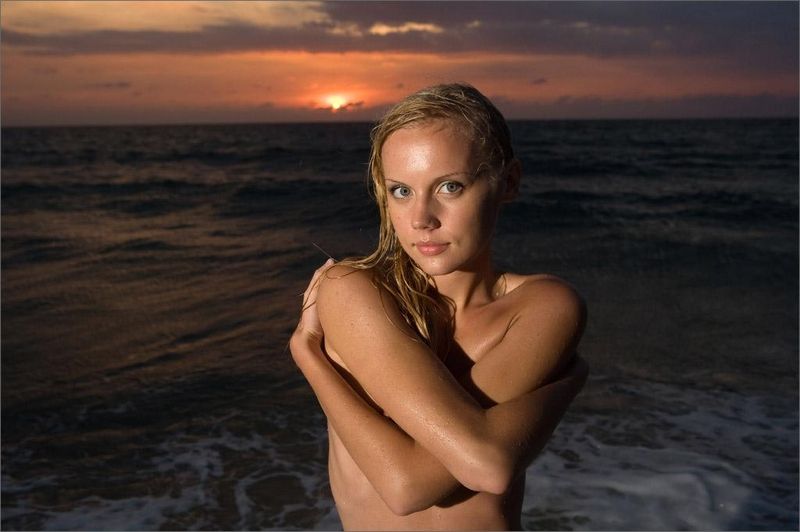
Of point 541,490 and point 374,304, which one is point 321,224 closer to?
point 541,490

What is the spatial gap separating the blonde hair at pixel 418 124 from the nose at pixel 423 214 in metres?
0.20

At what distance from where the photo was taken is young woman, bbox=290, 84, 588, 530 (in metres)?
2.08

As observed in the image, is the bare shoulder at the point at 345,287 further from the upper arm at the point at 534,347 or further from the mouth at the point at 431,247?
the upper arm at the point at 534,347

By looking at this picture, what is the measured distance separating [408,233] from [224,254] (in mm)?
10757

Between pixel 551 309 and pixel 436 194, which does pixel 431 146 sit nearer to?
pixel 436 194

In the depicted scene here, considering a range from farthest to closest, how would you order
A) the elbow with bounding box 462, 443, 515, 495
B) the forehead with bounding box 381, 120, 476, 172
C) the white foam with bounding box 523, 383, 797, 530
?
the white foam with bounding box 523, 383, 797, 530
the forehead with bounding box 381, 120, 476, 172
the elbow with bounding box 462, 443, 515, 495

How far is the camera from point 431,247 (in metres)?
2.29

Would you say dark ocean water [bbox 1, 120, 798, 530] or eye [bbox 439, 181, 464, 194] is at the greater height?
eye [bbox 439, 181, 464, 194]

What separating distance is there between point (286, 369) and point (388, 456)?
17.5ft

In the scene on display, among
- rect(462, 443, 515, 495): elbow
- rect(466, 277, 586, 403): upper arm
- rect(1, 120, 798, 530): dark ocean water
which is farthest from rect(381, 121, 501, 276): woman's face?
rect(1, 120, 798, 530): dark ocean water

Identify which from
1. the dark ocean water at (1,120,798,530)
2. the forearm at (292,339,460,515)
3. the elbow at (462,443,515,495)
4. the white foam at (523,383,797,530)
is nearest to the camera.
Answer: the elbow at (462,443,515,495)

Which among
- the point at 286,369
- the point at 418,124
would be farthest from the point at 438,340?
the point at 286,369

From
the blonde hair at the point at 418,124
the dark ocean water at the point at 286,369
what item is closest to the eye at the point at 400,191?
the blonde hair at the point at 418,124

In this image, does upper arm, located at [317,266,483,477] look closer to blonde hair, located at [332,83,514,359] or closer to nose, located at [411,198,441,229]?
blonde hair, located at [332,83,514,359]
